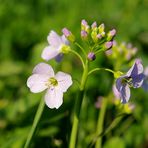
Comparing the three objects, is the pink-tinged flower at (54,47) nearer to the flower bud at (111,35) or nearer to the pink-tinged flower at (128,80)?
the flower bud at (111,35)

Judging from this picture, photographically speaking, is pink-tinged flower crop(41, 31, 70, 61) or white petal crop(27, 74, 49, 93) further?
pink-tinged flower crop(41, 31, 70, 61)

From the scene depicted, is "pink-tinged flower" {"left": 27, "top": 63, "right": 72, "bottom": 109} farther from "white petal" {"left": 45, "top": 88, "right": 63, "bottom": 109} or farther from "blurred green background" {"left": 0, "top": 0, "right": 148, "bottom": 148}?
"blurred green background" {"left": 0, "top": 0, "right": 148, "bottom": 148}

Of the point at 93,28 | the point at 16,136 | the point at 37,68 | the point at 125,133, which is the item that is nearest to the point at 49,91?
the point at 37,68

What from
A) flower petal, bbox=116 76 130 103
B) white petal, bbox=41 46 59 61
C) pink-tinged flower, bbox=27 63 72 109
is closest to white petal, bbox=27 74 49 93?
pink-tinged flower, bbox=27 63 72 109

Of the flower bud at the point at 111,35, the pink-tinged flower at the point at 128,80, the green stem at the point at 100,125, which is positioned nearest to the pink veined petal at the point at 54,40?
the flower bud at the point at 111,35

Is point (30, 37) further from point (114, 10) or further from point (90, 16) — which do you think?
point (114, 10)

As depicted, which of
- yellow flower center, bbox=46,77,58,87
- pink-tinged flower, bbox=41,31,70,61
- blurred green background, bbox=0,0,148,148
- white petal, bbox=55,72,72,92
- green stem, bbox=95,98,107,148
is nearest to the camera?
white petal, bbox=55,72,72,92

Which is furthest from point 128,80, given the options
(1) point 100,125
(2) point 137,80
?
(1) point 100,125
